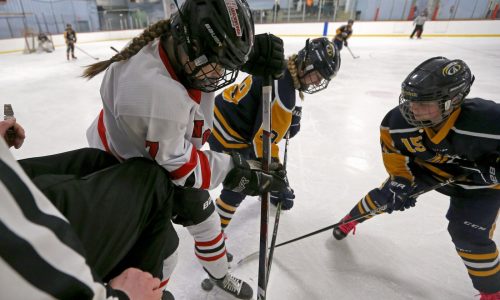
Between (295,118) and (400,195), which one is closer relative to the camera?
(400,195)

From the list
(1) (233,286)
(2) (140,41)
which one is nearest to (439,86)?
(2) (140,41)

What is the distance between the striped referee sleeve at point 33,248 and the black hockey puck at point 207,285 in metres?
0.90

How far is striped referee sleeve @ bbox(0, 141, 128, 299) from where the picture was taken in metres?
0.31

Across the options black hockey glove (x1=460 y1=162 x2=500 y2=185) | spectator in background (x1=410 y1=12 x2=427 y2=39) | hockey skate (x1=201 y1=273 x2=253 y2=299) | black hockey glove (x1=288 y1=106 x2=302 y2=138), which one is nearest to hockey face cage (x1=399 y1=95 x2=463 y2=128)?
black hockey glove (x1=460 y1=162 x2=500 y2=185)

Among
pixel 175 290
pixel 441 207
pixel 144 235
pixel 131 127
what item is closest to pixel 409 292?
pixel 441 207

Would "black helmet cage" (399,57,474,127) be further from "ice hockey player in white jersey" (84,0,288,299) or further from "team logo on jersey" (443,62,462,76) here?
"ice hockey player in white jersey" (84,0,288,299)

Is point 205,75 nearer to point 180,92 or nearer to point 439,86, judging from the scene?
point 180,92

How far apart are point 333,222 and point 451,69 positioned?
933 millimetres

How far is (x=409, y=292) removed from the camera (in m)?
1.19

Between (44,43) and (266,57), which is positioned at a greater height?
(266,57)

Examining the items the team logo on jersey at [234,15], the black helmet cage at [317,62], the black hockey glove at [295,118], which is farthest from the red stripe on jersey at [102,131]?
the black hockey glove at [295,118]

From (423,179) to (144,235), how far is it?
3.97ft

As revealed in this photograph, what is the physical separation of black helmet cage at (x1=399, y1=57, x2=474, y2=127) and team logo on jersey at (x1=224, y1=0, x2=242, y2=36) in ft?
2.29

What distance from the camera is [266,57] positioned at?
3.32 feet
